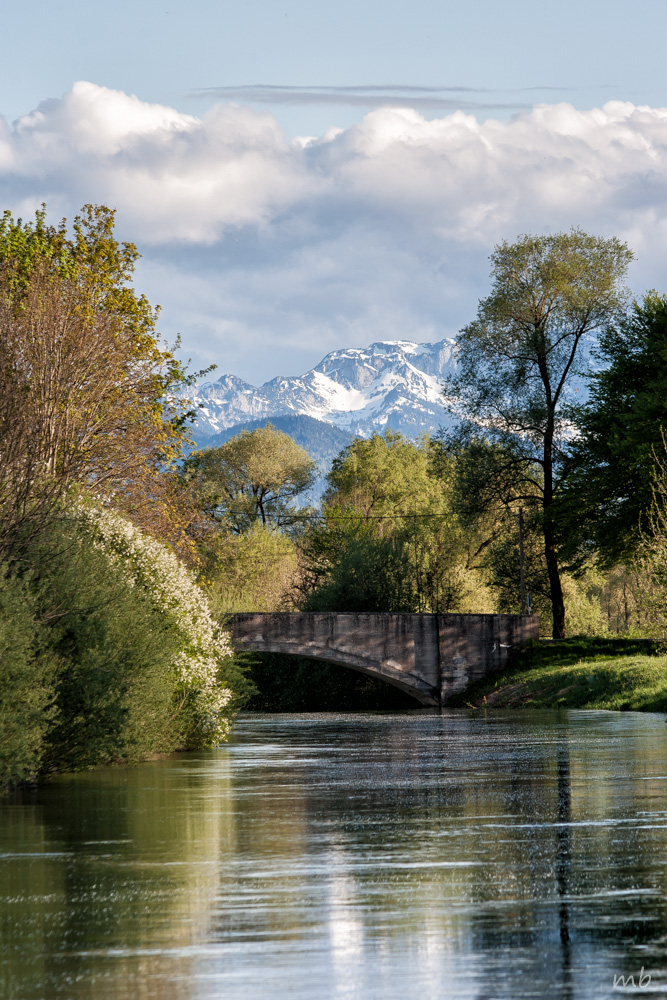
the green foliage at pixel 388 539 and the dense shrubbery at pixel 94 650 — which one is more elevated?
the green foliage at pixel 388 539

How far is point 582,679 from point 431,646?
532 inches

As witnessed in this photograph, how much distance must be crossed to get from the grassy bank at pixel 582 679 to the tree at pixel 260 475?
3079 centimetres

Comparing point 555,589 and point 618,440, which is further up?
point 618,440

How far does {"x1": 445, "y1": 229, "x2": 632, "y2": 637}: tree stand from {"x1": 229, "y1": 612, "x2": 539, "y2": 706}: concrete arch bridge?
288 cm

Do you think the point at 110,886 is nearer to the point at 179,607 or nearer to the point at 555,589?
the point at 179,607

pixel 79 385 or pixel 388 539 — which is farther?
pixel 388 539

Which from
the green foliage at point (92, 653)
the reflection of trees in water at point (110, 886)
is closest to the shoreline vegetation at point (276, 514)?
the green foliage at point (92, 653)

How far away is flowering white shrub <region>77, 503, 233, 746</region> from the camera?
2886 centimetres

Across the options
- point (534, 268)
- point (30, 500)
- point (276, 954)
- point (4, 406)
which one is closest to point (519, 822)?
point (276, 954)

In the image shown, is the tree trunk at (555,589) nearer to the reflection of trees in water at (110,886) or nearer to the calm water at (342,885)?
the calm water at (342,885)

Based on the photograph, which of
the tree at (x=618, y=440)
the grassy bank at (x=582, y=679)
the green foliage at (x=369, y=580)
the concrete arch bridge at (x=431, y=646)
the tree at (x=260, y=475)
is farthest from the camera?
the tree at (x=260, y=475)

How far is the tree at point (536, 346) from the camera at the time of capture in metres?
62.1

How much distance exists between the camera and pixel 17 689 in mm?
19188

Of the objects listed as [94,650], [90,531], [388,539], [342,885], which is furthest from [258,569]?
[342,885]
